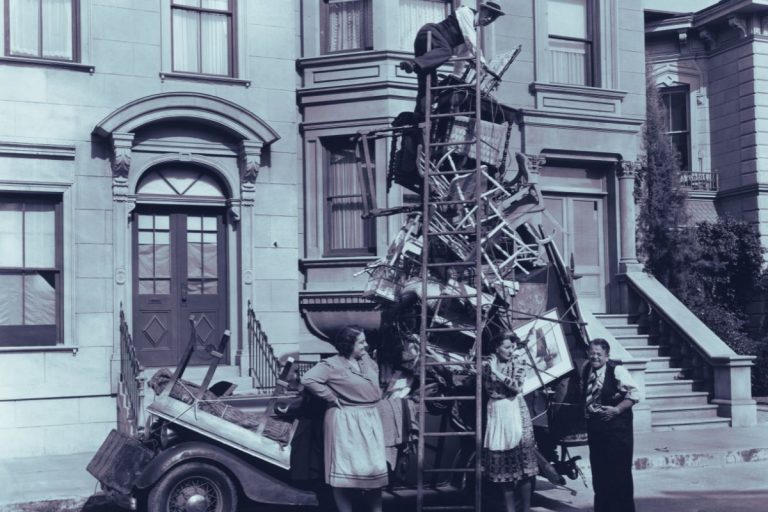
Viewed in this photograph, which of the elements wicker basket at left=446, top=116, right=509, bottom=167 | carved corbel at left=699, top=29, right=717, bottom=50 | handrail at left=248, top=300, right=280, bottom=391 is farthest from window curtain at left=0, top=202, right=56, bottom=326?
carved corbel at left=699, top=29, right=717, bottom=50

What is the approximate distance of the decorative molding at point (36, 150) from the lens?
13656 millimetres

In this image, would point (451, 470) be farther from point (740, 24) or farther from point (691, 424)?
point (740, 24)

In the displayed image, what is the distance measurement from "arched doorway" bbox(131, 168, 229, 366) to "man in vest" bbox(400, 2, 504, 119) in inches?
218

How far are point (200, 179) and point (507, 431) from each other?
306 inches

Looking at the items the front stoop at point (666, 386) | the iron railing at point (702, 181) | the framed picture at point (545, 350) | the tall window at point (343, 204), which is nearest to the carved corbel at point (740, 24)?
the iron railing at point (702, 181)

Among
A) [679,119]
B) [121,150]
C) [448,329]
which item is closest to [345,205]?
[121,150]

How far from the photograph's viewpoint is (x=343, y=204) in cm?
1636

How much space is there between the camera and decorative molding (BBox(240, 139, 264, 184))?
14.8m

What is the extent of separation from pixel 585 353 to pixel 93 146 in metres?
7.67

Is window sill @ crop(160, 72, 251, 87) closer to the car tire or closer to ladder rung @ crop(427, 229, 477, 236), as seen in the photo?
ladder rung @ crop(427, 229, 477, 236)

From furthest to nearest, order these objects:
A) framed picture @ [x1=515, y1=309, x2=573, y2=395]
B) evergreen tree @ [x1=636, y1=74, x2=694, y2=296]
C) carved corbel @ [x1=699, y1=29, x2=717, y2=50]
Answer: carved corbel @ [x1=699, y1=29, x2=717, y2=50] → evergreen tree @ [x1=636, y1=74, x2=694, y2=296] → framed picture @ [x1=515, y1=309, x2=573, y2=395]

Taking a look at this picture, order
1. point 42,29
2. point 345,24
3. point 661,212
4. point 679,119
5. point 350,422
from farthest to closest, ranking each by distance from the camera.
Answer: point 679,119, point 661,212, point 345,24, point 42,29, point 350,422

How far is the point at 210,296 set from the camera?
15023 millimetres

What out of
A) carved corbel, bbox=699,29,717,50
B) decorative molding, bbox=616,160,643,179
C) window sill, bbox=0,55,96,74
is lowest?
decorative molding, bbox=616,160,643,179
